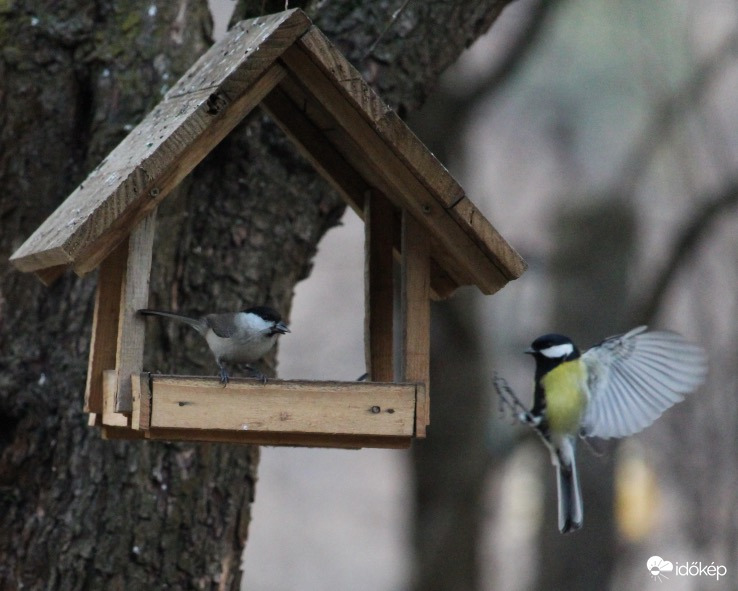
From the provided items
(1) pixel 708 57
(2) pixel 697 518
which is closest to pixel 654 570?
(2) pixel 697 518

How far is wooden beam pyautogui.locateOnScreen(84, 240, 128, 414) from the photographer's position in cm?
293

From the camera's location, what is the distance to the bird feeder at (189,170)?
2.56m

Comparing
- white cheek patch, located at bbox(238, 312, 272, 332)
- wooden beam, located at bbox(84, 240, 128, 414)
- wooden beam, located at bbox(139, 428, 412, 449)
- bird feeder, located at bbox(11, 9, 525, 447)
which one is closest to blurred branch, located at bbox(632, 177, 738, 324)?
bird feeder, located at bbox(11, 9, 525, 447)

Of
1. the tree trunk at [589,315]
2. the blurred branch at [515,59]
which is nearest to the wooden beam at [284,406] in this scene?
the blurred branch at [515,59]

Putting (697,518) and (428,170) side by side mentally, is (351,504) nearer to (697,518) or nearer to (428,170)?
(697,518)

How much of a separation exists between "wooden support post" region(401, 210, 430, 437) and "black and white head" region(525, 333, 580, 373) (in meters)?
0.94

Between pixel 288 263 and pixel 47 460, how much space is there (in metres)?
1.10

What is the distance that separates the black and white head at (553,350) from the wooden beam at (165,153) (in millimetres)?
1571

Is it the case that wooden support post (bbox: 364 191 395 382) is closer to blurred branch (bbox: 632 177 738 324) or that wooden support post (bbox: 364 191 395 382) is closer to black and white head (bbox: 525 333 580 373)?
black and white head (bbox: 525 333 580 373)

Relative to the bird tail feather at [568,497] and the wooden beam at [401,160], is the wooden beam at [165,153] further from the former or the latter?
the bird tail feather at [568,497]

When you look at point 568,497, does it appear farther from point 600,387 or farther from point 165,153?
point 165,153

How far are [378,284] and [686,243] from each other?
12.9 feet

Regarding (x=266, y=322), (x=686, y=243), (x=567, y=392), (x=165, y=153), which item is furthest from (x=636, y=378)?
(x=686, y=243)

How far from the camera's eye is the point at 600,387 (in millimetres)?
3918
